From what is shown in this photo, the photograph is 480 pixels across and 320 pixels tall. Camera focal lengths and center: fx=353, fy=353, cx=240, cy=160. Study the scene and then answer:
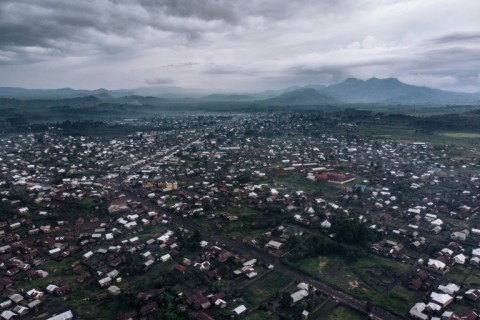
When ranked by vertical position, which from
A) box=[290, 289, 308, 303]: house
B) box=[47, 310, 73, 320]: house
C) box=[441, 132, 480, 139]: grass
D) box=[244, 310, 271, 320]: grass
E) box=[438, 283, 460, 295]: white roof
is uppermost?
box=[441, 132, 480, 139]: grass

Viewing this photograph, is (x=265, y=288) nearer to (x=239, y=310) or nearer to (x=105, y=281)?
(x=239, y=310)

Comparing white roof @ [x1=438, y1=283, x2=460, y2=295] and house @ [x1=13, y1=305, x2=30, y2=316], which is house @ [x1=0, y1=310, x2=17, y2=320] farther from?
white roof @ [x1=438, y1=283, x2=460, y2=295]

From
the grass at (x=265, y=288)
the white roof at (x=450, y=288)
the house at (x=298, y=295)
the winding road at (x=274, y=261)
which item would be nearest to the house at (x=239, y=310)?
the grass at (x=265, y=288)

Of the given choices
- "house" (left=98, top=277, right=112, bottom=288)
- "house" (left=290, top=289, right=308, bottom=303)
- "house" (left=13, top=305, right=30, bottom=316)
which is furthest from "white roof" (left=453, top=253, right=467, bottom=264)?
"house" (left=13, top=305, right=30, bottom=316)

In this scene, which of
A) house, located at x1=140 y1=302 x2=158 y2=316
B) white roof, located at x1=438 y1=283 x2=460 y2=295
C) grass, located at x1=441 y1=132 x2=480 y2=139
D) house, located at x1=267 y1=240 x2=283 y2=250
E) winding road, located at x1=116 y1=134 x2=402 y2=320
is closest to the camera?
house, located at x1=140 y1=302 x2=158 y2=316

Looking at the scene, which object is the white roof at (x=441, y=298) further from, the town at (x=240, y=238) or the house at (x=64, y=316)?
the house at (x=64, y=316)

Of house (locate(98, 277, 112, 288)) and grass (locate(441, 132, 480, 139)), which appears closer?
house (locate(98, 277, 112, 288))

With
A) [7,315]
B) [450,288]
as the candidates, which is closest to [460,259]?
[450,288]
